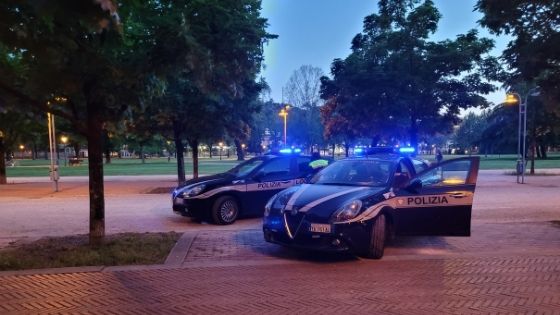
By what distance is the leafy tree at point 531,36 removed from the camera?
1024 cm

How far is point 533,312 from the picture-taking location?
5156 mm

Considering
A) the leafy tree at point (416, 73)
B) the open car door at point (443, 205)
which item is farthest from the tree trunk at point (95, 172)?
the leafy tree at point (416, 73)

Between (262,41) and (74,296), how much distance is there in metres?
5.66

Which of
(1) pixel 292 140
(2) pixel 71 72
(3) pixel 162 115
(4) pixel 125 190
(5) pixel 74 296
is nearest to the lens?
(5) pixel 74 296

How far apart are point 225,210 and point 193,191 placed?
2.82 feet

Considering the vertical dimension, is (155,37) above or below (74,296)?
above

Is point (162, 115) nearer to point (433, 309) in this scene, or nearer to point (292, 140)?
point (433, 309)

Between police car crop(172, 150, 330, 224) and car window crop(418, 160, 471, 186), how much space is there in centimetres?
383

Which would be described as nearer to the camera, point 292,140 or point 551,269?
point 551,269

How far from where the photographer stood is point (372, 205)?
7.36 meters

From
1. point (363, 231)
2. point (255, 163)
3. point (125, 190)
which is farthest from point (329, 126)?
point (363, 231)

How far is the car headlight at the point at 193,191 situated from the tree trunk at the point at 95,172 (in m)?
3.00

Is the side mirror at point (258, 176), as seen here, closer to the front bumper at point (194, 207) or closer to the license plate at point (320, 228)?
the front bumper at point (194, 207)

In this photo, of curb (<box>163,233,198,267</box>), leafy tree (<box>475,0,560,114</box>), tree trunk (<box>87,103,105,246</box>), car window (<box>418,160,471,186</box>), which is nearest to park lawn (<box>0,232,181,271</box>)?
curb (<box>163,233,198,267</box>)
